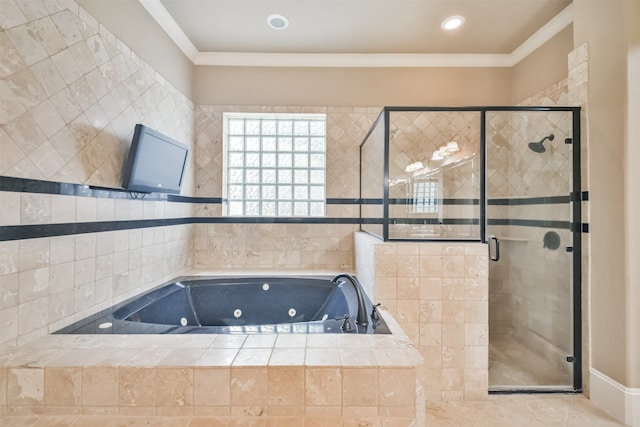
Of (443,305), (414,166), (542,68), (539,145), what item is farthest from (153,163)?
(542,68)

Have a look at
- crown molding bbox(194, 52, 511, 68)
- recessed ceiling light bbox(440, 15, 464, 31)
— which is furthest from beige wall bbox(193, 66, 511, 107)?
recessed ceiling light bbox(440, 15, 464, 31)

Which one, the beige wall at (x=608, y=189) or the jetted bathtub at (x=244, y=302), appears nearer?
the beige wall at (x=608, y=189)

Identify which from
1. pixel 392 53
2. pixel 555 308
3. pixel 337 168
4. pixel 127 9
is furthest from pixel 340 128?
pixel 555 308

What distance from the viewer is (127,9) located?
1833 mm

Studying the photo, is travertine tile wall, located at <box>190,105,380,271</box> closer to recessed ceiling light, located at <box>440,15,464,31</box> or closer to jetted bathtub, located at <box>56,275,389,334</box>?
jetted bathtub, located at <box>56,275,389,334</box>

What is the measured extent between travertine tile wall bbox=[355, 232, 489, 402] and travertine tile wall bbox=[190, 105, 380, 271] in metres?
0.97

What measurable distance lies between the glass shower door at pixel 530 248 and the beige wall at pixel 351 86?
829mm

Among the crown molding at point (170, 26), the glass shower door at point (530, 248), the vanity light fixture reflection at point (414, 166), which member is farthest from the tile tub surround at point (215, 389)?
the crown molding at point (170, 26)

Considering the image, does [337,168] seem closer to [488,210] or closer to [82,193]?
[488,210]

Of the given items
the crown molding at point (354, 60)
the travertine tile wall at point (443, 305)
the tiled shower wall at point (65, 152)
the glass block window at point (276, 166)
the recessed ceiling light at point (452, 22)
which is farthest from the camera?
the glass block window at point (276, 166)

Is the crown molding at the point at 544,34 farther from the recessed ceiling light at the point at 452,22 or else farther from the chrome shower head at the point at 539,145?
the chrome shower head at the point at 539,145

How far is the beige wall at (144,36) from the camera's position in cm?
166

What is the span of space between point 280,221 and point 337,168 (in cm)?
79

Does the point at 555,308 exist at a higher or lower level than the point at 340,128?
lower
